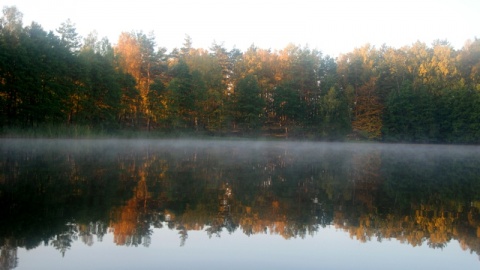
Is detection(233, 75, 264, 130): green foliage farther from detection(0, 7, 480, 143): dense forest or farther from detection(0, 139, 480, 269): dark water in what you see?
detection(0, 139, 480, 269): dark water

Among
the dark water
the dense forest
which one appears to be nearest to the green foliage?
the dense forest

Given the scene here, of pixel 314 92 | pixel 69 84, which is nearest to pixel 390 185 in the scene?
pixel 69 84

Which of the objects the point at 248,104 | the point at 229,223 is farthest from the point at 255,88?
the point at 229,223

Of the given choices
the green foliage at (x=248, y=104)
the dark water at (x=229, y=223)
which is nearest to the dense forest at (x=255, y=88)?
the green foliage at (x=248, y=104)

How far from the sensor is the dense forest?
42.8 m

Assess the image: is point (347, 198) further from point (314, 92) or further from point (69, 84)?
point (314, 92)

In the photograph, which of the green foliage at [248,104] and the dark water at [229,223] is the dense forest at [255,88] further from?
the dark water at [229,223]

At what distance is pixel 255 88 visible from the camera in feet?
181

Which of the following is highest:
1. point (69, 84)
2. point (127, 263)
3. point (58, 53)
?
point (58, 53)

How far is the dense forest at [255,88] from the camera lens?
42844 mm

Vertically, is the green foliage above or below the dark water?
above

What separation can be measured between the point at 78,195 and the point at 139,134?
39.1 metres

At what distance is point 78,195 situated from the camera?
917 centimetres

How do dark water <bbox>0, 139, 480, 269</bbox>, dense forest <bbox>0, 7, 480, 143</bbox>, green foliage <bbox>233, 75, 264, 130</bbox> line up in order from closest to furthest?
dark water <bbox>0, 139, 480, 269</bbox> < dense forest <bbox>0, 7, 480, 143</bbox> < green foliage <bbox>233, 75, 264, 130</bbox>
